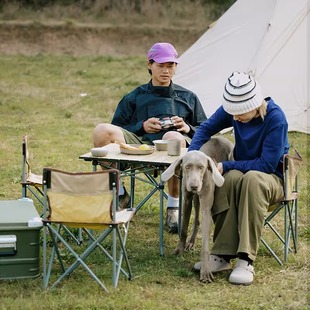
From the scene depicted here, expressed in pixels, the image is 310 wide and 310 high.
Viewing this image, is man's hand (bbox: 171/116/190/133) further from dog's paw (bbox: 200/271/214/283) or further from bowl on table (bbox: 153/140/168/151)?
dog's paw (bbox: 200/271/214/283)

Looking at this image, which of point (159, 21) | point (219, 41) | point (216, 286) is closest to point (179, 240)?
point (216, 286)

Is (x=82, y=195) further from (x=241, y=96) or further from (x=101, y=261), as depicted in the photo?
(x=241, y=96)

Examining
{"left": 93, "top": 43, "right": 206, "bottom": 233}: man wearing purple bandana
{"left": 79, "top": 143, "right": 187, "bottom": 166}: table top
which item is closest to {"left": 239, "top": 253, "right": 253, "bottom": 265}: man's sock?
{"left": 79, "top": 143, "right": 187, "bottom": 166}: table top

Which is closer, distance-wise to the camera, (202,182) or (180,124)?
(202,182)

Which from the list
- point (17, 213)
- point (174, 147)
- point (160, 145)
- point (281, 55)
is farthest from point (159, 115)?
point (281, 55)

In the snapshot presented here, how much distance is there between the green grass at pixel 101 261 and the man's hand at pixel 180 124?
0.75 metres

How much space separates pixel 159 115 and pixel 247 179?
1517mm

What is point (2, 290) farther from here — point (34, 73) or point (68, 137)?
point (34, 73)

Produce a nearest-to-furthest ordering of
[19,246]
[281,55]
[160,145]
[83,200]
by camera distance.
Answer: [83,200] < [19,246] < [160,145] < [281,55]

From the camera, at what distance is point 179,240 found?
194 inches

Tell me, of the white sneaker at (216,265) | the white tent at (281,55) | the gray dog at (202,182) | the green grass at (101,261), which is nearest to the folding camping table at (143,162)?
the gray dog at (202,182)

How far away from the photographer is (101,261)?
4750 millimetres

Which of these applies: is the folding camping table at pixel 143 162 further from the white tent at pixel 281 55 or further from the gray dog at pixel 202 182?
the white tent at pixel 281 55

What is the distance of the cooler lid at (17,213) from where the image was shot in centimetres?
429
